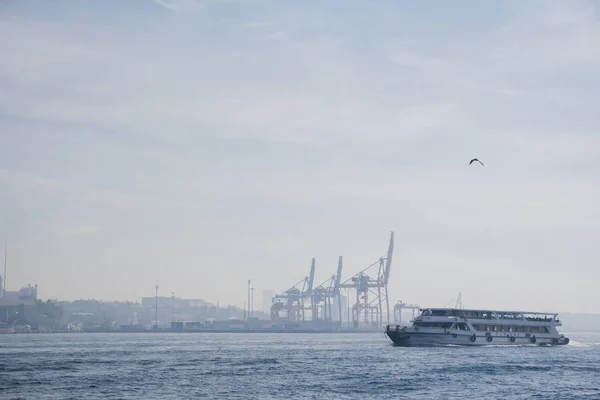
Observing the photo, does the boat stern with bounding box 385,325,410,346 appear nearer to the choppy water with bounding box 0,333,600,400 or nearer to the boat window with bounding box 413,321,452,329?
the boat window with bounding box 413,321,452,329

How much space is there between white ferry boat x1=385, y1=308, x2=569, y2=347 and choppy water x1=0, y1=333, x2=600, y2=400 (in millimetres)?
18768

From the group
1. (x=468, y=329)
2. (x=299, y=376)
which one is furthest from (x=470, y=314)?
(x=299, y=376)

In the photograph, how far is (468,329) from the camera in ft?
484

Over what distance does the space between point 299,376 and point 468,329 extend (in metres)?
64.4

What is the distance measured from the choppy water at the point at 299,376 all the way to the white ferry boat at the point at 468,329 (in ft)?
61.6

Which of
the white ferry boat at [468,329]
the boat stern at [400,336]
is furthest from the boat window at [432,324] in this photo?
the boat stern at [400,336]

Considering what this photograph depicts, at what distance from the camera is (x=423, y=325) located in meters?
146

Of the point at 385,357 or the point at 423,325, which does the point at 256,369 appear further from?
the point at 423,325

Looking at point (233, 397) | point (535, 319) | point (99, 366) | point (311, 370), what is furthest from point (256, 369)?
point (535, 319)

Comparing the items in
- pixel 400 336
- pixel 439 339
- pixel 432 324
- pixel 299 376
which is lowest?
pixel 299 376

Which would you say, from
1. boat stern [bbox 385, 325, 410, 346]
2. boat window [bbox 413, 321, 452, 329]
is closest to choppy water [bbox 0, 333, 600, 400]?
boat window [bbox 413, 321, 452, 329]

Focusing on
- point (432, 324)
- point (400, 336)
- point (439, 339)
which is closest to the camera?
point (439, 339)

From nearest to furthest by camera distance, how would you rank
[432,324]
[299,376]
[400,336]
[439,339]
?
[299,376]
[439,339]
[432,324]
[400,336]

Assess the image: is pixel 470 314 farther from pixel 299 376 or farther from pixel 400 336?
pixel 299 376
